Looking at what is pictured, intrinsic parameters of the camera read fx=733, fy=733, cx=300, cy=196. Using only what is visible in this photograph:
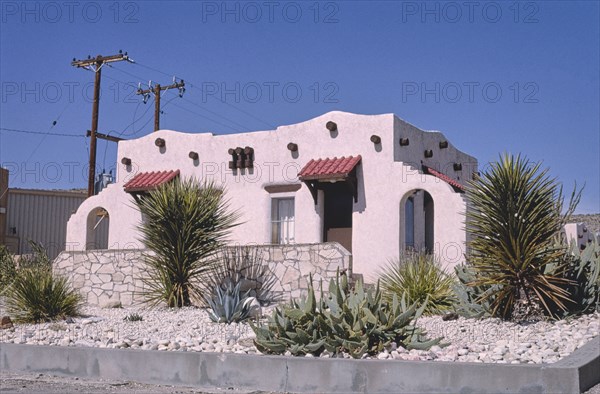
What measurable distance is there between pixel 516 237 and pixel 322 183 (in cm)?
866

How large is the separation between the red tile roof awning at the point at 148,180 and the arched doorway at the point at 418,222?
6.80 m

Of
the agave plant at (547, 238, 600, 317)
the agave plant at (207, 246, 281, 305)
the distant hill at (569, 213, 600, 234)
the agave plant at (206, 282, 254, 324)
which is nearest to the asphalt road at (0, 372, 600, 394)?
the agave plant at (206, 282, 254, 324)

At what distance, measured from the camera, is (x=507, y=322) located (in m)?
11.0

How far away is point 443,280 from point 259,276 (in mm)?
5202

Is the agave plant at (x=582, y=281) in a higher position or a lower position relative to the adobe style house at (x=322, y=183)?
lower

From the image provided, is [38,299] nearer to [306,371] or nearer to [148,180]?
[306,371]

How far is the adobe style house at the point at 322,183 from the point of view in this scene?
18.1 m

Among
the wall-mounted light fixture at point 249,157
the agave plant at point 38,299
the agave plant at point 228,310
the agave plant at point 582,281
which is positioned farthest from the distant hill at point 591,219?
the agave plant at point 38,299

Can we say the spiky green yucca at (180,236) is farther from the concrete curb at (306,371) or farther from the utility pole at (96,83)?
the utility pole at (96,83)

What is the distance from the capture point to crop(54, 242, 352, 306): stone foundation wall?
16.0 meters

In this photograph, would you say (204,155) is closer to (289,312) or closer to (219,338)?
(219,338)

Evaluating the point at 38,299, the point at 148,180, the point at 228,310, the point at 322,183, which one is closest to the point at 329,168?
the point at 322,183

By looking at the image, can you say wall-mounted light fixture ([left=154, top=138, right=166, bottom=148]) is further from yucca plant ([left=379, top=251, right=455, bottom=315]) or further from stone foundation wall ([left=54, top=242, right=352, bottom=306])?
yucca plant ([left=379, top=251, right=455, bottom=315])

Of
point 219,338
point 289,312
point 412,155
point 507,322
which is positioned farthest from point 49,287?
point 412,155
